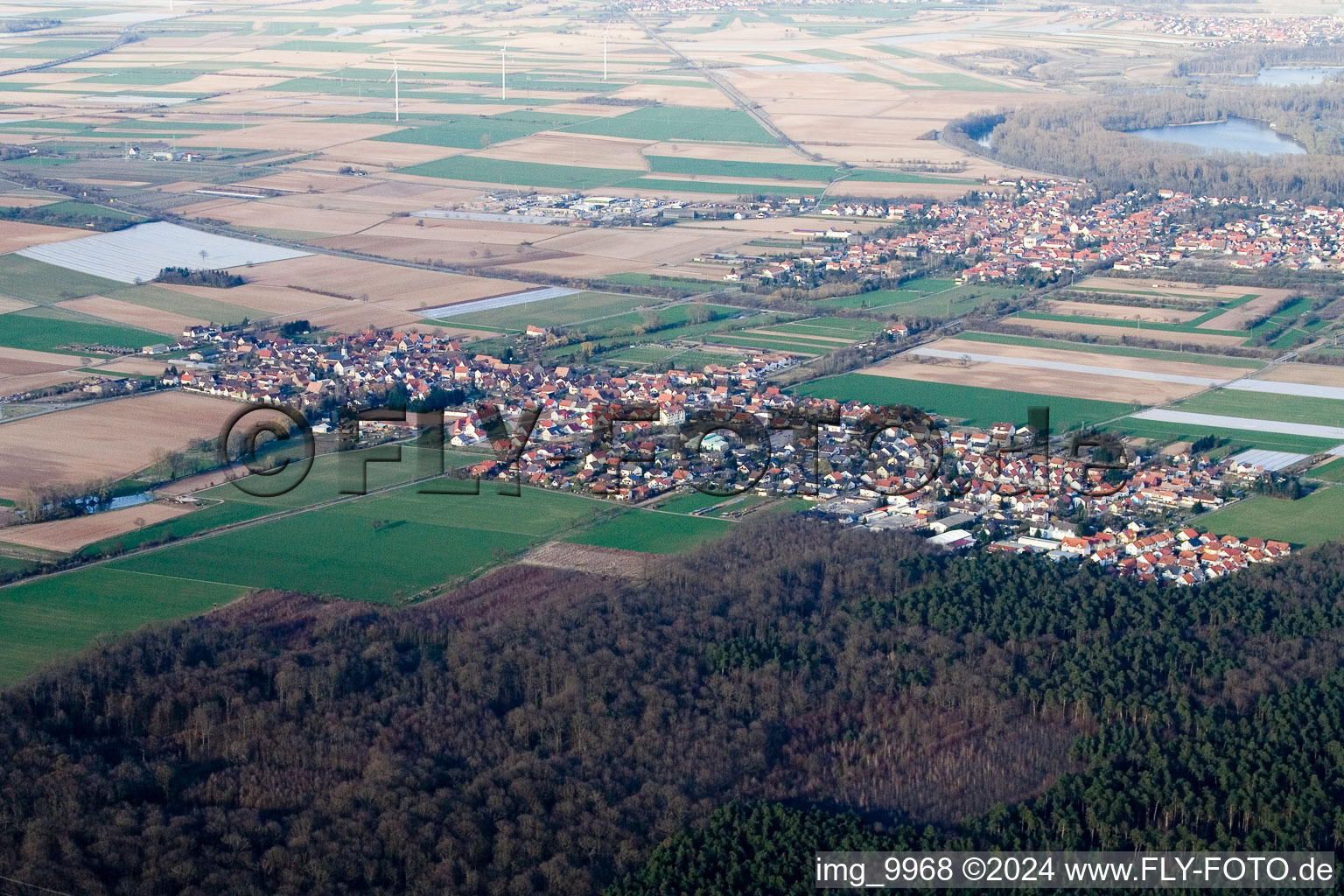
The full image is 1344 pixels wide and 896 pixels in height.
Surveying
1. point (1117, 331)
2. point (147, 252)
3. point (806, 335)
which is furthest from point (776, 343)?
point (147, 252)

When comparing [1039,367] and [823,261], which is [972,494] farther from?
[823,261]

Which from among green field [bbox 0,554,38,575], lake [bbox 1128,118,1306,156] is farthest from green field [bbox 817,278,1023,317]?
lake [bbox 1128,118,1306,156]

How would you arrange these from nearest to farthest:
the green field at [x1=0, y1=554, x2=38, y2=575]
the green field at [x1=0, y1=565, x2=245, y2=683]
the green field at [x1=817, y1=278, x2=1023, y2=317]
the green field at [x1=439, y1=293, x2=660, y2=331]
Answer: the green field at [x1=0, y1=565, x2=245, y2=683]
the green field at [x1=0, y1=554, x2=38, y2=575]
the green field at [x1=439, y1=293, x2=660, y2=331]
the green field at [x1=817, y1=278, x2=1023, y2=317]

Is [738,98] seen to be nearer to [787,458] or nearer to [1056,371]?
[1056,371]

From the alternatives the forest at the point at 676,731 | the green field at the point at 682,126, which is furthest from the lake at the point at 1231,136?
the forest at the point at 676,731

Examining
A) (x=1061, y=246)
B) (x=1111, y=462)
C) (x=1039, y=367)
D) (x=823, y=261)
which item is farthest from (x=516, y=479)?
(x=1061, y=246)

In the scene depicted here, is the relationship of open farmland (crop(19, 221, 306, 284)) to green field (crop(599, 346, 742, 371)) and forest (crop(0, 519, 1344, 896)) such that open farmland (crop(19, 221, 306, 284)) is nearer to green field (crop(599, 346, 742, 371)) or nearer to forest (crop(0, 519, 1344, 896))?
green field (crop(599, 346, 742, 371))
